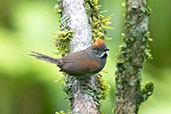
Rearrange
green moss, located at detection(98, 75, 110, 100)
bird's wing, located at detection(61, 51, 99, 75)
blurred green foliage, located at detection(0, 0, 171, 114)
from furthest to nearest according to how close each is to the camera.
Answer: blurred green foliage, located at detection(0, 0, 171, 114), bird's wing, located at detection(61, 51, 99, 75), green moss, located at detection(98, 75, 110, 100)

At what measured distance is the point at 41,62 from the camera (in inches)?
227

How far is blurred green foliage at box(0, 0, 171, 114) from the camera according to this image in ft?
18.2

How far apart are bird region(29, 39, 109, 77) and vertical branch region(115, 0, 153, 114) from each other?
1.36 metres

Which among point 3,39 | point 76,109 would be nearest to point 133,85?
point 76,109

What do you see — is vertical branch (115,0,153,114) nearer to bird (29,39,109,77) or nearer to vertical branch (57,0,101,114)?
vertical branch (57,0,101,114)

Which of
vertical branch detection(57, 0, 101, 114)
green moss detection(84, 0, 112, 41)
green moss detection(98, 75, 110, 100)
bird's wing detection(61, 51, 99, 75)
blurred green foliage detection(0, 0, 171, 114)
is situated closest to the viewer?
vertical branch detection(57, 0, 101, 114)

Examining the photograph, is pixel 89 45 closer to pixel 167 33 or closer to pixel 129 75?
pixel 129 75

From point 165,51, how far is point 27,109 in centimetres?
264

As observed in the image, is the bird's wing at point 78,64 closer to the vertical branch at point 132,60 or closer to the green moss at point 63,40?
the green moss at point 63,40

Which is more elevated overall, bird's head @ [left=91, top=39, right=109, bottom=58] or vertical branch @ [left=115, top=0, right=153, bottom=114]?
bird's head @ [left=91, top=39, right=109, bottom=58]

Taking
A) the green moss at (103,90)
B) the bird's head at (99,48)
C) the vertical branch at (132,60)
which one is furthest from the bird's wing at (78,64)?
the vertical branch at (132,60)

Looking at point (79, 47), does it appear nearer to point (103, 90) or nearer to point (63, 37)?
point (63, 37)

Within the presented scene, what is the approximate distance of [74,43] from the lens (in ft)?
12.8

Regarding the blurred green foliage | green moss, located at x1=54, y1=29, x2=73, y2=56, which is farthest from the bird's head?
the blurred green foliage
